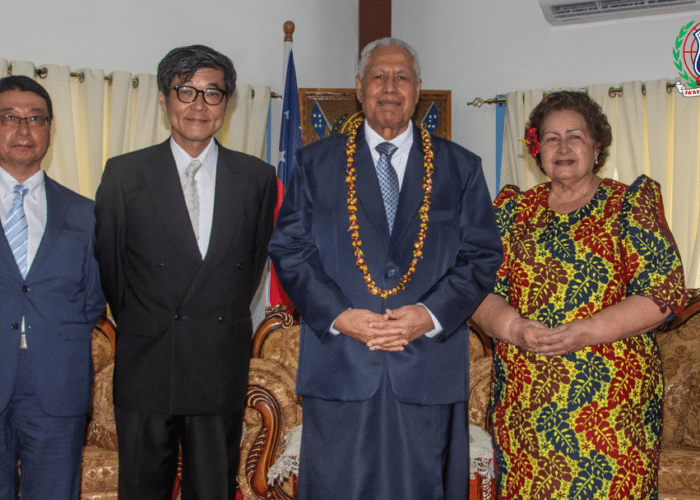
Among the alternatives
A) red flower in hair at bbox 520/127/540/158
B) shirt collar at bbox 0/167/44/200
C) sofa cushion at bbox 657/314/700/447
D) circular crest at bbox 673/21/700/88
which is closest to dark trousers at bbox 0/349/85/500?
shirt collar at bbox 0/167/44/200

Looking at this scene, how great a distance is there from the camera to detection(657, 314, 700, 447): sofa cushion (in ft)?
11.5

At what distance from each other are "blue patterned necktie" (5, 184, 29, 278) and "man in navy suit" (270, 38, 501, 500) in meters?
0.88

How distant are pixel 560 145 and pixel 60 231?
1.71 m

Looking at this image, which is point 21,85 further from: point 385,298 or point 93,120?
point 93,120

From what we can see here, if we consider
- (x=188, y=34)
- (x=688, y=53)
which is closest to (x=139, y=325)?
(x=188, y=34)

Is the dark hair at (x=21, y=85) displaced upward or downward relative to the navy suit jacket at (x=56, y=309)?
upward

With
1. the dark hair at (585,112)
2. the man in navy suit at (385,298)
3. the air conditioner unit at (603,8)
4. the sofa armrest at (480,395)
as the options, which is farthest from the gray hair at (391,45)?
the air conditioner unit at (603,8)

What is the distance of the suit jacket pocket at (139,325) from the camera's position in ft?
6.90

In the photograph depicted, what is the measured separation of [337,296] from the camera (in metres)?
1.94

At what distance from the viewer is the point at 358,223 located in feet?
6.66

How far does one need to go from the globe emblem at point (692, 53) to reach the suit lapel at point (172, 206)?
4.51 meters

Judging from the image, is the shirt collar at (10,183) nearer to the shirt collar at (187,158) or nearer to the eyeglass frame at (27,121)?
the eyeglass frame at (27,121)

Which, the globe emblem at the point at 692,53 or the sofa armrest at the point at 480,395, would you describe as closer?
the sofa armrest at the point at 480,395

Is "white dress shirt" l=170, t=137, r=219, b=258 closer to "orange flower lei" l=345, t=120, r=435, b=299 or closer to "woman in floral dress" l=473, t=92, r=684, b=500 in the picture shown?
"orange flower lei" l=345, t=120, r=435, b=299
